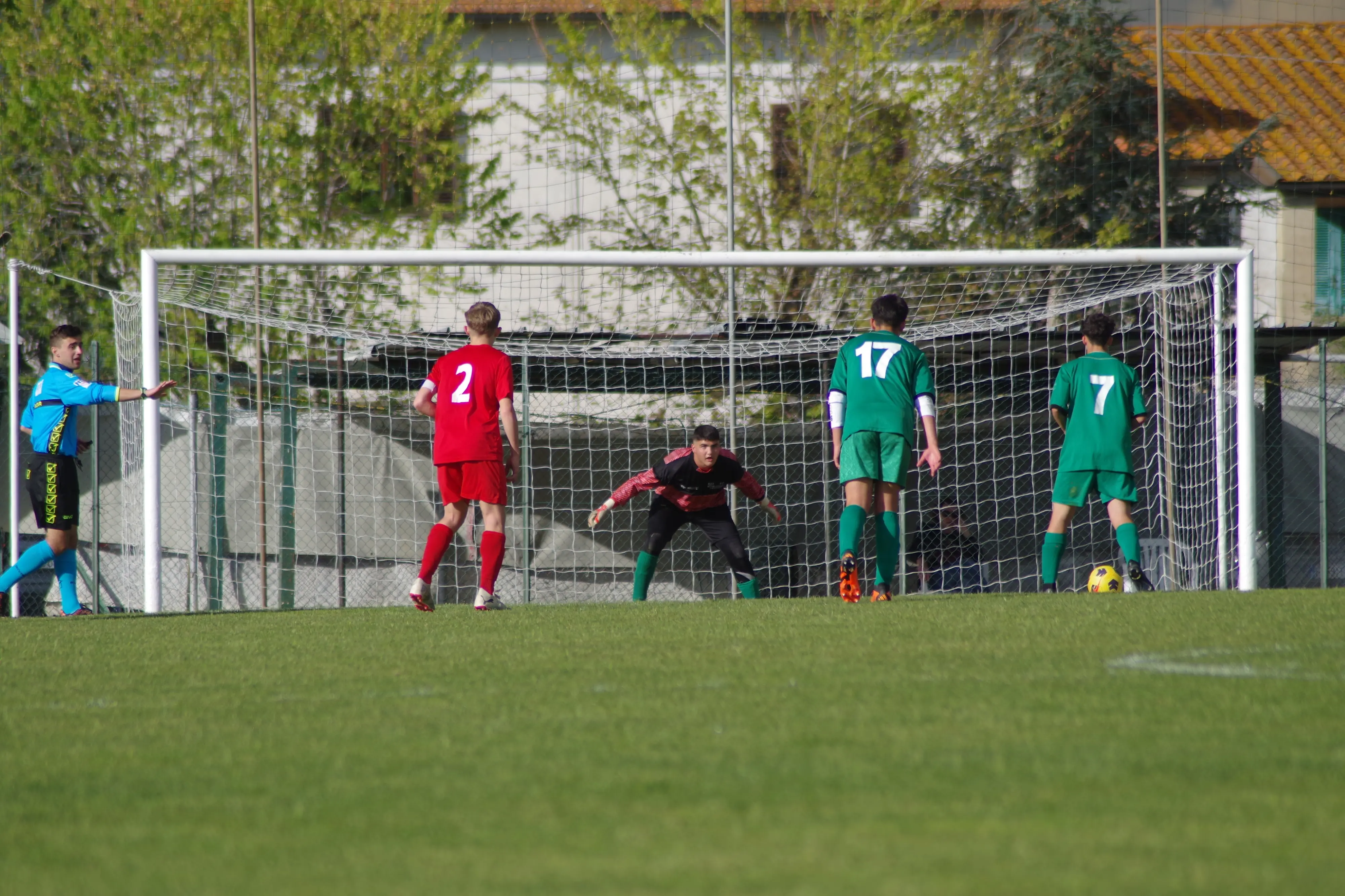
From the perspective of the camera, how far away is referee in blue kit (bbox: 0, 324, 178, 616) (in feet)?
24.8

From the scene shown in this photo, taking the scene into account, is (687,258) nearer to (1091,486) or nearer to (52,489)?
(1091,486)

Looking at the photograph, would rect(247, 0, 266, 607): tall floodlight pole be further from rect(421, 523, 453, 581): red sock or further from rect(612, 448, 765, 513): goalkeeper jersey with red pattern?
rect(421, 523, 453, 581): red sock

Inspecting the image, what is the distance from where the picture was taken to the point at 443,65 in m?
15.2

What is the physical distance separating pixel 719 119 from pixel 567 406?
136 inches

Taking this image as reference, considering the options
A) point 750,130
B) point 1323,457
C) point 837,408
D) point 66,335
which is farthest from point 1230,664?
point 750,130

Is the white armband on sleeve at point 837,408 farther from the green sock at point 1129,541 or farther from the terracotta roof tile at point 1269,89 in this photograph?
the terracotta roof tile at point 1269,89

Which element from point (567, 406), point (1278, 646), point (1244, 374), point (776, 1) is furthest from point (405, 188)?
point (1278, 646)

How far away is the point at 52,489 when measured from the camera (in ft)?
25.0

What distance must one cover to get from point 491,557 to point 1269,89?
16.9m

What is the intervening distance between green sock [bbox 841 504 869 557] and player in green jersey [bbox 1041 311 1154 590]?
1.38 m

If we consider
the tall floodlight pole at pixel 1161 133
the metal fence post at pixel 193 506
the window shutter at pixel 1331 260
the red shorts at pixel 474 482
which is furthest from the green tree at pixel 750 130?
Answer: the red shorts at pixel 474 482

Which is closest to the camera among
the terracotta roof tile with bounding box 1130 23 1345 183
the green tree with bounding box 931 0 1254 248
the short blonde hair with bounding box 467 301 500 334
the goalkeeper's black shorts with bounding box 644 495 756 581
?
the short blonde hair with bounding box 467 301 500 334

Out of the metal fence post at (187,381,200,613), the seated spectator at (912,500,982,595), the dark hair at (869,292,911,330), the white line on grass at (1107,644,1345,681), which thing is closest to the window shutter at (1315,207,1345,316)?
the seated spectator at (912,500,982,595)

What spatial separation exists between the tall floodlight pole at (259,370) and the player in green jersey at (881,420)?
421 centimetres
